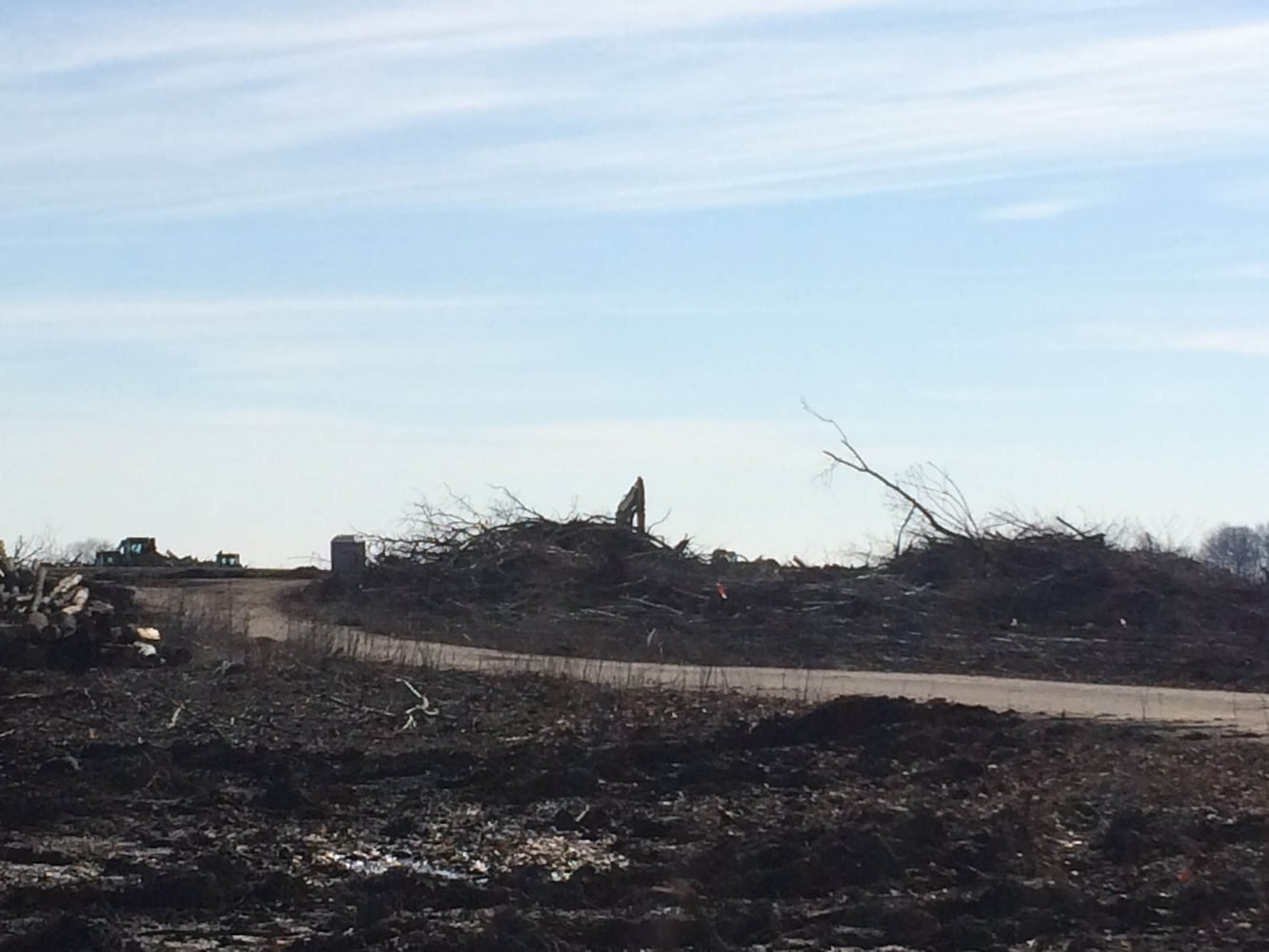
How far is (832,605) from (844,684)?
813cm

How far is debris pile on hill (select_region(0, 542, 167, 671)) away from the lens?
22.2 m

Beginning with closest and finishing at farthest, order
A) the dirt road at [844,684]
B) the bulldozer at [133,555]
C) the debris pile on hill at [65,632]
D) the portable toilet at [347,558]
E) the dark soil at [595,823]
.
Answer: the dark soil at [595,823]
the dirt road at [844,684]
the debris pile on hill at [65,632]
the portable toilet at [347,558]
the bulldozer at [133,555]

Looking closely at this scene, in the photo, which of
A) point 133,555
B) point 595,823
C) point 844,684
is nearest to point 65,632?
point 844,684

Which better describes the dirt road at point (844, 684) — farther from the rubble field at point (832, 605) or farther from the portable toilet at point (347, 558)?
the portable toilet at point (347, 558)

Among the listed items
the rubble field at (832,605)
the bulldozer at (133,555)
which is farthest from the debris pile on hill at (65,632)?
the bulldozer at (133,555)

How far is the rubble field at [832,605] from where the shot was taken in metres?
27.8

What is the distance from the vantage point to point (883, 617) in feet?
103

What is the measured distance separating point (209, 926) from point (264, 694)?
1021cm

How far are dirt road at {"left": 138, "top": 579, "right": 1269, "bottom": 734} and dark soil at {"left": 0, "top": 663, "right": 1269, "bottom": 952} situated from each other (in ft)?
Result: 5.23

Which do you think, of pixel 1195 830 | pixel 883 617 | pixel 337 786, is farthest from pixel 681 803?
pixel 883 617

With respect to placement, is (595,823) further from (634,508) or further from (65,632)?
(634,508)

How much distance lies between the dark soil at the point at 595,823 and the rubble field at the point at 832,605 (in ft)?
25.8

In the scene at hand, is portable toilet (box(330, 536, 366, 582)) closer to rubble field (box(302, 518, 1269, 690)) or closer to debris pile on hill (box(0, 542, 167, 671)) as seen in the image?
rubble field (box(302, 518, 1269, 690))

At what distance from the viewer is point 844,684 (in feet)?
79.4
